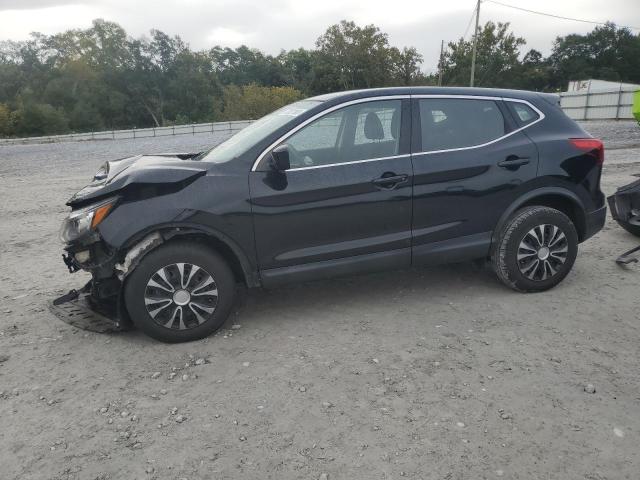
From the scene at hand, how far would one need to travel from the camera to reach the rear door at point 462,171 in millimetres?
4164

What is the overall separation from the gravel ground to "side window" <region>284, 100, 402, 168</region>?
1.30 metres

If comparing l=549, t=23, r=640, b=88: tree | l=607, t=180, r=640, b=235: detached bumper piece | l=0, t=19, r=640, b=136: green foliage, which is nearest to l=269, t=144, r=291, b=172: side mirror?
l=607, t=180, r=640, b=235: detached bumper piece

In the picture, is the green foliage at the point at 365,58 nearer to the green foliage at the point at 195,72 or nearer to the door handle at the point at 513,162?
the green foliage at the point at 195,72

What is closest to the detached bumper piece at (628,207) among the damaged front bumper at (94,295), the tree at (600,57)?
the damaged front bumper at (94,295)

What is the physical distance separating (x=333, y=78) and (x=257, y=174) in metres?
63.9

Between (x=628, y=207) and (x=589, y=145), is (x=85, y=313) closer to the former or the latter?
(x=589, y=145)

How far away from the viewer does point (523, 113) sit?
4.48 m

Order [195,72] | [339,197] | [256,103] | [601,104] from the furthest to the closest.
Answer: [195,72] → [256,103] → [601,104] → [339,197]

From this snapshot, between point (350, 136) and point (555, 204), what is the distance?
1.99 metres

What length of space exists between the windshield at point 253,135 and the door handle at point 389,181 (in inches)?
31.2

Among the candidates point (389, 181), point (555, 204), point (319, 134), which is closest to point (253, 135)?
point (319, 134)

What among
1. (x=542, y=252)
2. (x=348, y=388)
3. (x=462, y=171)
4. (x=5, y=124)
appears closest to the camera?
(x=348, y=388)

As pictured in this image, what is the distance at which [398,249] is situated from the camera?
4.17 meters

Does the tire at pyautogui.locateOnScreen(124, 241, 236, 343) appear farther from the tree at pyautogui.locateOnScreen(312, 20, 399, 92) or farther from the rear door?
the tree at pyautogui.locateOnScreen(312, 20, 399, 92)
